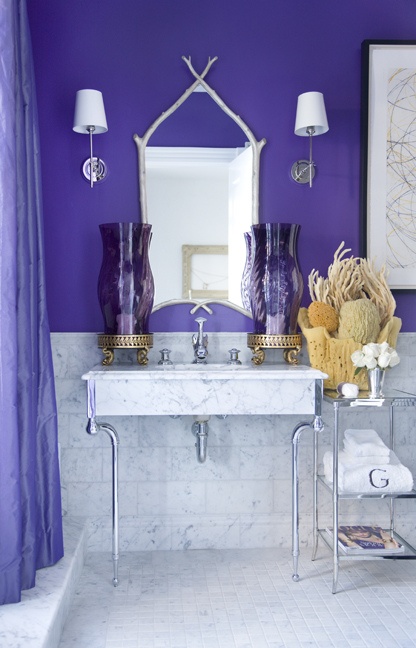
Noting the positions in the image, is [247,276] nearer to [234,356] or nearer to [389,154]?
[234,356]

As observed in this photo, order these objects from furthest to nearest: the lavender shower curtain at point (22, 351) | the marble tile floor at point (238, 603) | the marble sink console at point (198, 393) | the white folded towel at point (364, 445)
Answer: the white folded towel at point (364, 445) < the marble sink console at point (198, 393) < the marble tile floor at point (238, 603) < the lavender shower curtain at point (22, 351)

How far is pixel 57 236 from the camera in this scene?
336 cm

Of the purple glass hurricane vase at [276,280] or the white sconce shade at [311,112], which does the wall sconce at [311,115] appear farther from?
the purple glass hurricane vase at [276,280]

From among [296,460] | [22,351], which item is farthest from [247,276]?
[22,351]

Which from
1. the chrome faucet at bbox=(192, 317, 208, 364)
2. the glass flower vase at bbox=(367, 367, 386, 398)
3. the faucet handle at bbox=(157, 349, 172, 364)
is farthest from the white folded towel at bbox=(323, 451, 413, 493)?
the faucet handle at bbox=(157, 349, 172, 364)

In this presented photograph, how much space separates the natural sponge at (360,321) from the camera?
315 cm

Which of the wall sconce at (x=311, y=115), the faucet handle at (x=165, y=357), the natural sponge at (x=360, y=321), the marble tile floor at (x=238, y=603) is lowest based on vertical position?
the marble tile floor at (x=238, y=603)

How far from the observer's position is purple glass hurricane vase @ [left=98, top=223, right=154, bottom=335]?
10.4 feet

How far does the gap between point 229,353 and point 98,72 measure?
146 centimetres

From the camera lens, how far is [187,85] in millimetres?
3371

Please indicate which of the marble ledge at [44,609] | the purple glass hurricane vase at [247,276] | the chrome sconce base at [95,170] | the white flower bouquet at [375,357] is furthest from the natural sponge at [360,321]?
the marble ledge at [44,609]

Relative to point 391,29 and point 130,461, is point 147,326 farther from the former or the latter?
point 391,29

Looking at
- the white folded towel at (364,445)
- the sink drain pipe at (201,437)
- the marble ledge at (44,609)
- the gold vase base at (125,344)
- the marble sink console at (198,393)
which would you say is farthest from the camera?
the sink drain pipe at (201,437)

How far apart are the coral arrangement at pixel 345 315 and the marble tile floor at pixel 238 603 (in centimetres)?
85
